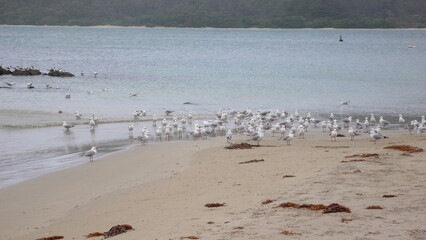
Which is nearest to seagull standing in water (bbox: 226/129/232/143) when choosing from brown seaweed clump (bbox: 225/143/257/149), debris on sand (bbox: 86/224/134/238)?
brown seaweed clump (bbox: 225/143/257/149)

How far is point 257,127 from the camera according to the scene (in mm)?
23641

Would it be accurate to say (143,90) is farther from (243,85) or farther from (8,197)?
(8,197)

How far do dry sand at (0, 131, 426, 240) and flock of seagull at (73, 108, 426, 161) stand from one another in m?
2.93

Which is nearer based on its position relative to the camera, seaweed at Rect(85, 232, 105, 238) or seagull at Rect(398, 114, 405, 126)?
seaweed at Rect(85, 232, 105, 238)

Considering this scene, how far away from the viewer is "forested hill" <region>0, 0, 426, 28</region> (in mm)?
172000

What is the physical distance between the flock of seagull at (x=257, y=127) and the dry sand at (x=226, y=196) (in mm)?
2925

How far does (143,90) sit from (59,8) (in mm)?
155714

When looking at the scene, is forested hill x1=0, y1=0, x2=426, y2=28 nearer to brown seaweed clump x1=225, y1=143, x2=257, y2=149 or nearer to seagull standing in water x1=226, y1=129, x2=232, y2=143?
seagull standing in water x1=226, y1=129, x2=232, y2=143

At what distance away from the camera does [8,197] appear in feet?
48.1

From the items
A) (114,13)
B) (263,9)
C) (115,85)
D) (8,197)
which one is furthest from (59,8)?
(8,197)

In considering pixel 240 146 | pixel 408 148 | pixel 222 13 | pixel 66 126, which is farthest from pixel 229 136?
pixel 222 13

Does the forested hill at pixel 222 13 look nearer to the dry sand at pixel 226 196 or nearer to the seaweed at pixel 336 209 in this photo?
the dry sand at pixel 226 196

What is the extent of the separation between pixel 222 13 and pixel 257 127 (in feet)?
523

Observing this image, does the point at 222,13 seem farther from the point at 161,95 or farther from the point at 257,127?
the point at 257,127
